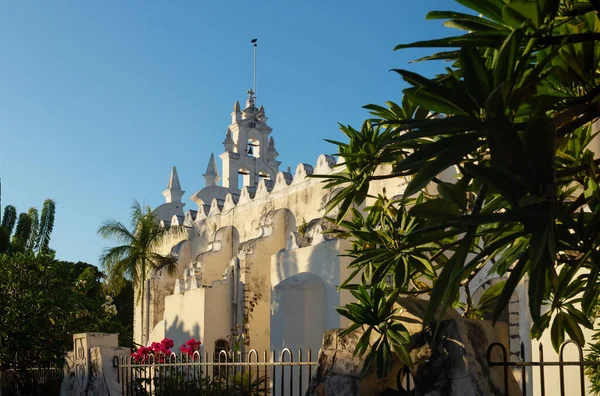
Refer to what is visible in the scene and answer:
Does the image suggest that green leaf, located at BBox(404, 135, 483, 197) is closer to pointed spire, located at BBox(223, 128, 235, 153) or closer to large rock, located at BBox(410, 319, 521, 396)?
large rock, located at BBox(410, 319, 521, 396)

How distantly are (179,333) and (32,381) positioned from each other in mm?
7468

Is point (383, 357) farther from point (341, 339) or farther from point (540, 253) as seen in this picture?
point (540, 253)

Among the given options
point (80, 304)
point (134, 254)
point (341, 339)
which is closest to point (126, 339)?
point (80, 304)

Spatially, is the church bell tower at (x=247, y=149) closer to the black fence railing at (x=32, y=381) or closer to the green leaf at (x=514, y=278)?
the black fence railing at (x=32, y=381)

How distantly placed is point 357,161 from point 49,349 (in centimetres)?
1127

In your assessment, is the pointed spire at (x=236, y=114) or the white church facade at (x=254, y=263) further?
the pointed spire at (x=236, y=114)

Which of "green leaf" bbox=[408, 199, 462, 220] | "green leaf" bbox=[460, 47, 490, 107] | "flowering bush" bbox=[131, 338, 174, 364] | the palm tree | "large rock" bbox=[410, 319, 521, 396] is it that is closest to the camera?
"green leaf" bbox=[460, 47, 490, 107]

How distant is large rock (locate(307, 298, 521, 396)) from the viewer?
4.92 meters

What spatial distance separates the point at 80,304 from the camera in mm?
15297

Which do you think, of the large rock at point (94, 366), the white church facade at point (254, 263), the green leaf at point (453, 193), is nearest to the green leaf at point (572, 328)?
the green leaf at point (453, 193)

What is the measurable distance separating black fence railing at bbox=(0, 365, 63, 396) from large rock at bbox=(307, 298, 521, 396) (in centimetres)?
861

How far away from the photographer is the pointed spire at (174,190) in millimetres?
35500

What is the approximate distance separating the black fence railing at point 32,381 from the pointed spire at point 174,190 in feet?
69.2

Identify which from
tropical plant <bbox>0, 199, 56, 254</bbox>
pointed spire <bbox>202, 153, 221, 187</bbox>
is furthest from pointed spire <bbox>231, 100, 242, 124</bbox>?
tropical plant <bbox>0, 199, 56, 254</bbox>
